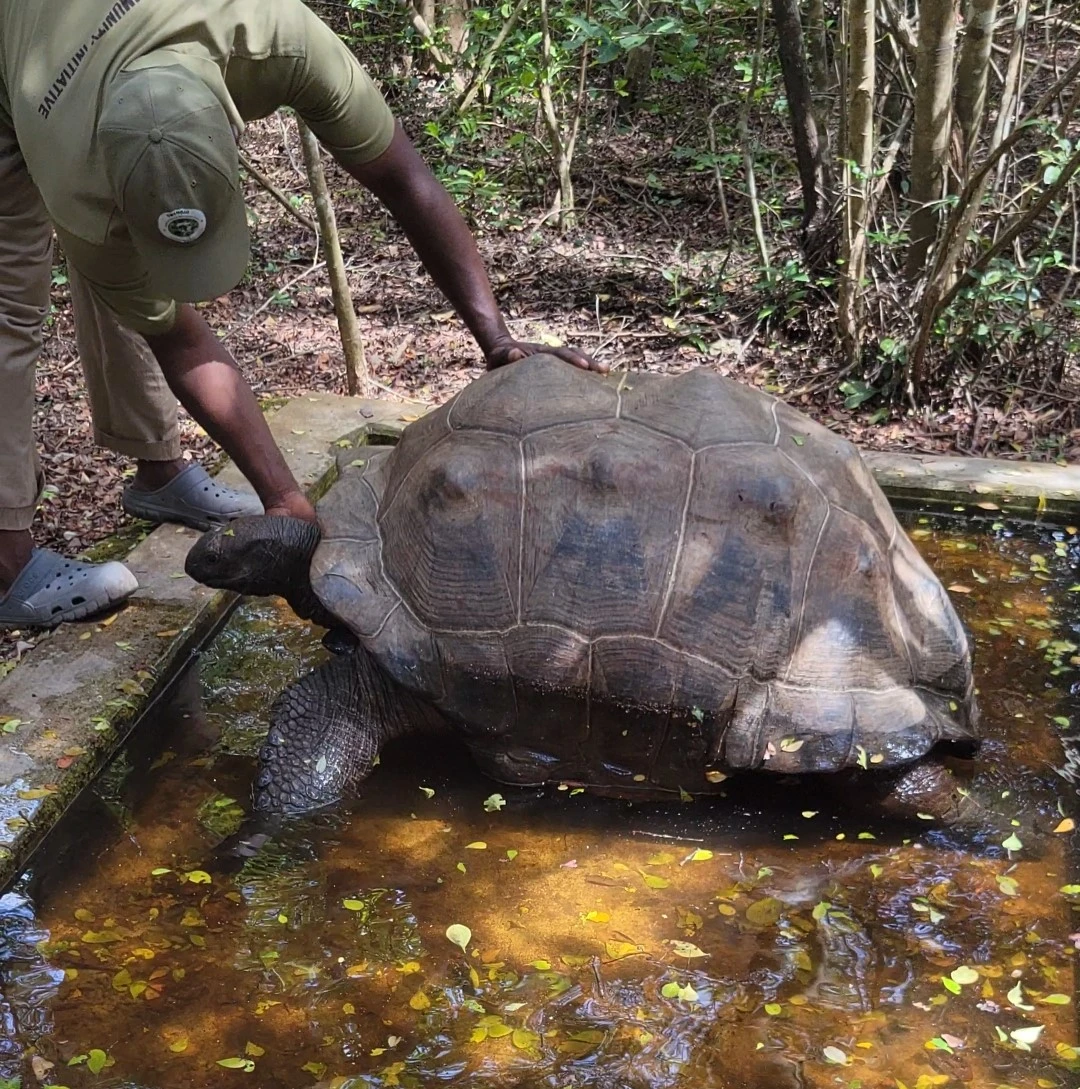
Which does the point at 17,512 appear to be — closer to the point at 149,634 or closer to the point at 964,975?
the point at 149,634

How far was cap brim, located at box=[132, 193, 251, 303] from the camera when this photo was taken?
10.3ft

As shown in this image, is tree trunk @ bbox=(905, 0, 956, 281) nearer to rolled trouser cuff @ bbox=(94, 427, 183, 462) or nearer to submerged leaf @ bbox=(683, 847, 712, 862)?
submerged leaf @ bbox=(683, 847, 712, 862)

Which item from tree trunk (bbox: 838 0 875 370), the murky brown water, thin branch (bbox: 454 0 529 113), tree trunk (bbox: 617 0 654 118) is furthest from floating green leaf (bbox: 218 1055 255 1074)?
tree trunk (bbox: 617 0 654 118)

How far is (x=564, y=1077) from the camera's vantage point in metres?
2.58

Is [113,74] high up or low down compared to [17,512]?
up

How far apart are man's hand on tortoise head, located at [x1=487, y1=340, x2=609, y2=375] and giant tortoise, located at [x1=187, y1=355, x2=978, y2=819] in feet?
0.90

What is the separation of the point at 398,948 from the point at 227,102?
2372 millimetres

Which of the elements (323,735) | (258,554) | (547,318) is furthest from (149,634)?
(547,318)

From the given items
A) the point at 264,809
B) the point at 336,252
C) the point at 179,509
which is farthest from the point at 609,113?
the point at 264,809

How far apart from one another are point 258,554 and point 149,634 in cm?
64

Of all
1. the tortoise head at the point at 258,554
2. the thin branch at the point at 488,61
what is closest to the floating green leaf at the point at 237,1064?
the tortoise head at the point at 258,554

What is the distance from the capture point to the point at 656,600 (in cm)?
334

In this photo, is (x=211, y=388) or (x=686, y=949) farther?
(x=211, y=388)

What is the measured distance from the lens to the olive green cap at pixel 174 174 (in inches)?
116
